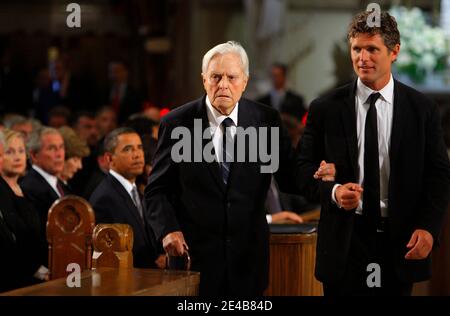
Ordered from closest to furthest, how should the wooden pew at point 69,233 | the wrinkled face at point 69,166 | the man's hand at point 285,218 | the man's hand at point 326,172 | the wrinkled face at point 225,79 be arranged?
1. the man's hand at point 326,172
2. the wrinkled face at point 225,79
3. the wooden pew at point 69,233
4. the man's hand at point 285,218
5. the wrinkled face at point 69,166

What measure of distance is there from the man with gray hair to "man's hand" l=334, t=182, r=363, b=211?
585mm

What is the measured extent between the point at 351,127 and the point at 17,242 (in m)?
2.37

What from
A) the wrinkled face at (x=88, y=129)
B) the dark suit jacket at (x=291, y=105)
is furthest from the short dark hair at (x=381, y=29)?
the dark suit jacket at (x=291, y=105)

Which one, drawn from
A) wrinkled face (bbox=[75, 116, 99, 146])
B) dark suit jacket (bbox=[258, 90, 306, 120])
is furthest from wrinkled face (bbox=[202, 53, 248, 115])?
dark suit jacket (bbox=[258, 90, 306, 120])

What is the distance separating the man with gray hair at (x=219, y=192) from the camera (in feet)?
16.1

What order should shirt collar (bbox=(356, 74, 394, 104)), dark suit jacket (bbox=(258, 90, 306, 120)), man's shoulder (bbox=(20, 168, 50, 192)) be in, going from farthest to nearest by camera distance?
1. dark suit jacket (bbox=(258, 90, 306, 120))
2. man's shoulder (bbox=(20, 168, 50, 192))
3. shirt collar (bbox=(356, 74, 394, 104))

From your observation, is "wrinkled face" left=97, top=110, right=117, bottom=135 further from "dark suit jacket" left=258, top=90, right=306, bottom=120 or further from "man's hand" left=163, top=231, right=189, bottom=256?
"man's hand" left=163, top=231, right=189, bottom=256

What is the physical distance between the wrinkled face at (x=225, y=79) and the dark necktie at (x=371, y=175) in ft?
2.12

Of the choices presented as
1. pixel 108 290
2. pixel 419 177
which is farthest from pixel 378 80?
pixel 108 290

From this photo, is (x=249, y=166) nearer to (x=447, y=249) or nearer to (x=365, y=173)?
(x=365, y=173)

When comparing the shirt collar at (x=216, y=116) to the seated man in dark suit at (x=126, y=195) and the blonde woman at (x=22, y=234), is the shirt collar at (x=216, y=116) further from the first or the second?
the blonde woman at (x=22, y=234)

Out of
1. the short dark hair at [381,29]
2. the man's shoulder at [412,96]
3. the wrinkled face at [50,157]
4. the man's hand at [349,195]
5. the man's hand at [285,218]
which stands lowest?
the man's hand at [285,218]

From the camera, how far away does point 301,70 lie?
17.7m

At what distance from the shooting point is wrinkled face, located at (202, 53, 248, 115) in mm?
4883
